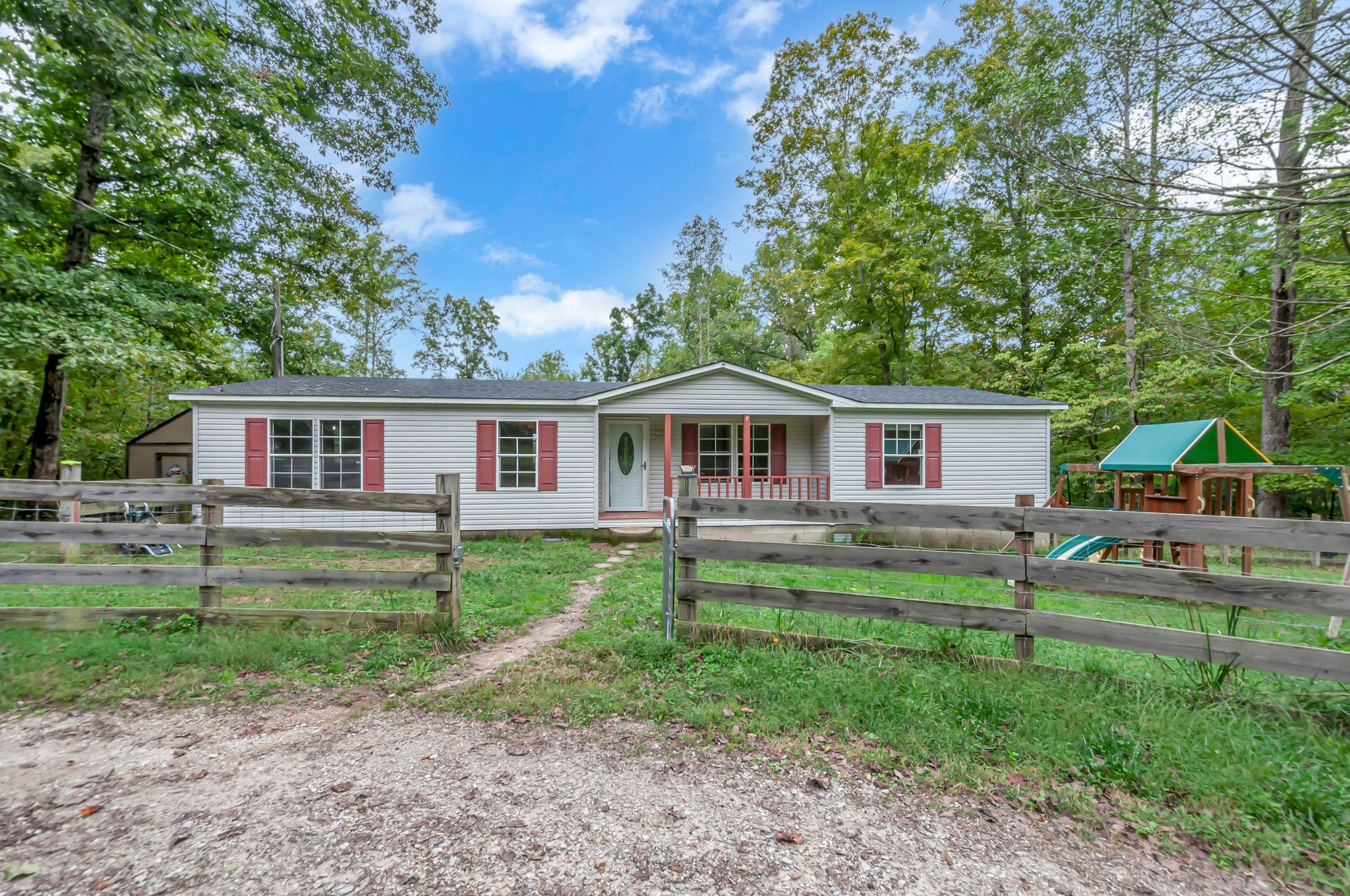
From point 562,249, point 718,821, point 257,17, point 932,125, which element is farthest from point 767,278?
point 718,821

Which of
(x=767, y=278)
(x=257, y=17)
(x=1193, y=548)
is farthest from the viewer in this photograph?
(x=767, y=278)

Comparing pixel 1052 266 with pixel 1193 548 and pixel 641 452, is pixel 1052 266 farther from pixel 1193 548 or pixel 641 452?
pixel 641 452

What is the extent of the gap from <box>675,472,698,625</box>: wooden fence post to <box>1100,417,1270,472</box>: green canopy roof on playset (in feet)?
23.1

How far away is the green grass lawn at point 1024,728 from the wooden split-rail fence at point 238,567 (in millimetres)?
1097

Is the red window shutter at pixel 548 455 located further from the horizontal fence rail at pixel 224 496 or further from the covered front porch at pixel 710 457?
the horizontal fence rail at pixel 224 496

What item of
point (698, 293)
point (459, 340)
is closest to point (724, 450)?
point (698, 293)

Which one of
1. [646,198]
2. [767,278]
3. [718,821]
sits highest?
[646,198]

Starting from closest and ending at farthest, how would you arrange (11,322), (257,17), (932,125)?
(11,322) < (257,17) < (932,125)

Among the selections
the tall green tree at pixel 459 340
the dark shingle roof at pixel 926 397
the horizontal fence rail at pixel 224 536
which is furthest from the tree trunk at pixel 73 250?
the tall green tree at pixel 459 340

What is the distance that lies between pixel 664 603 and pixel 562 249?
85.2 ft

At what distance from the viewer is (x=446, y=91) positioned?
45.9ft

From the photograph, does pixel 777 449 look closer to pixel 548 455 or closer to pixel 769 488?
pixel 769 488

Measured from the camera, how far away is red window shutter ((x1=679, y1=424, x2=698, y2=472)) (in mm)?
12219

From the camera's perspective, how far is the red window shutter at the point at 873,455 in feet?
37.6
